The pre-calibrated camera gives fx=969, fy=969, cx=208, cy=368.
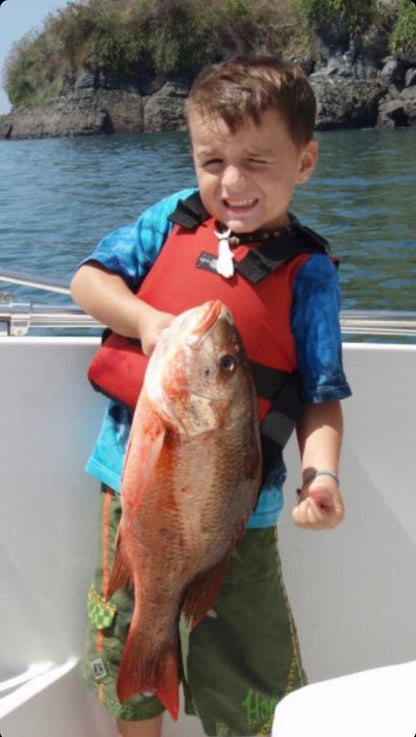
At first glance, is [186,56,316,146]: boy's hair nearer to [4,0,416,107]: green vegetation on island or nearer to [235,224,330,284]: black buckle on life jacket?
[235,224,330,284]: black buckle on life jacket

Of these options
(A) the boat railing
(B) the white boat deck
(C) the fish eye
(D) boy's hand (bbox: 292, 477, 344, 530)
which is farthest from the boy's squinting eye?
(A) the boat railing

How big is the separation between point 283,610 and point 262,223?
946mm

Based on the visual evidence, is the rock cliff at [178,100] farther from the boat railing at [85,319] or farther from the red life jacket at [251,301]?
the red life jacket at [251,301]

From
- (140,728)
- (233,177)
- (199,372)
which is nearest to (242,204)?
(233,177)

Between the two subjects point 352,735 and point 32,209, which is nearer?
point 352,735

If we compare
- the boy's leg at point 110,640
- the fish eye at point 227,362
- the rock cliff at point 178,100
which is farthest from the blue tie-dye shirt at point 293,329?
the rock cliff at point 178,100

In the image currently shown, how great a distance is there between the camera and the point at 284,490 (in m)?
2.74

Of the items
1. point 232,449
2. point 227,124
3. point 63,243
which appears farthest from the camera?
point 63,243

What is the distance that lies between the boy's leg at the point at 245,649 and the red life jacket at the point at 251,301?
317 millimetres

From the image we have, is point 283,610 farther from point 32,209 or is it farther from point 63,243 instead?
point 32,209

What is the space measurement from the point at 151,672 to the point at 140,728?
30 centimetres

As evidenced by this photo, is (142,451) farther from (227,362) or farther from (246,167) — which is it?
(246,167)

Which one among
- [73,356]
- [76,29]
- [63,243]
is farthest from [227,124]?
[76,29]

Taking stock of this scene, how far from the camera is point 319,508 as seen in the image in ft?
6.84
